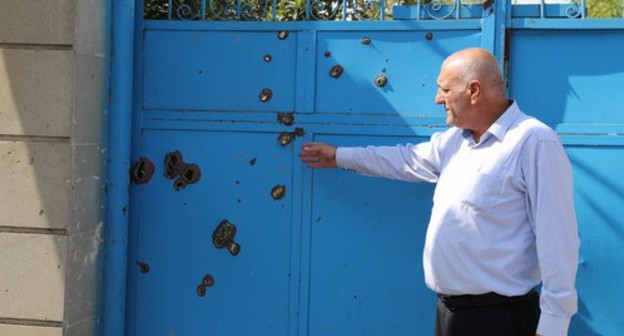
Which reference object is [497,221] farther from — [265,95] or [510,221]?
[265,95]

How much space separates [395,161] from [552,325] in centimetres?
103

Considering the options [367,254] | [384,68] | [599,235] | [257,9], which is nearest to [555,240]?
[599,235]

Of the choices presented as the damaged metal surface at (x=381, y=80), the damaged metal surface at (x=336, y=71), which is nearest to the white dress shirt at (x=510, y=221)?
the damaged metal surface at (x=381, y=80)

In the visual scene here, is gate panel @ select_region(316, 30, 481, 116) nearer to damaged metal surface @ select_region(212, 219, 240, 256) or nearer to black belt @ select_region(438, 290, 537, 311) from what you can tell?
damaged metal surface @ select_region(212, 219, 240, 256)

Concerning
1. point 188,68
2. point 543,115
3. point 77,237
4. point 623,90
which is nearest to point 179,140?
point 188,68

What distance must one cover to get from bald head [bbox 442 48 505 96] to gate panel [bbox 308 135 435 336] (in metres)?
0.64

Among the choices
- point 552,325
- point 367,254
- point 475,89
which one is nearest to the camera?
point 552,325

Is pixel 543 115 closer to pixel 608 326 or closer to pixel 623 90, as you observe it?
pixel 623 90

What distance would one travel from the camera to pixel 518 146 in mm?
3428

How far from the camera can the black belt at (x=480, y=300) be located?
3482 mm

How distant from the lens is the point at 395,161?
4.01 m

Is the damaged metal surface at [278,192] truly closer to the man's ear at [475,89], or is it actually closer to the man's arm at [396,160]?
the man's arm at [396,160]

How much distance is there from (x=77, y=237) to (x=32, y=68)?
740 millimetres

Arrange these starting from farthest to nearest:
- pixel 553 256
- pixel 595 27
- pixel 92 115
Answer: pixel 92 115 → pixel 595 27 → pixel 553 256
